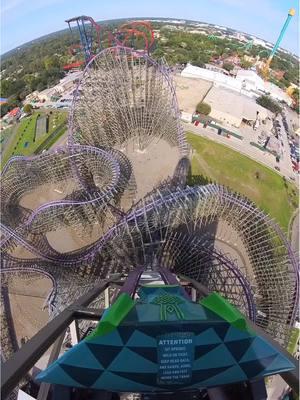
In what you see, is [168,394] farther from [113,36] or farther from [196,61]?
[196,61]

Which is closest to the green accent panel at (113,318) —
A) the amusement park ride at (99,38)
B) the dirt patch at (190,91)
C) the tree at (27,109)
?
the amusement park ride at (99,38)

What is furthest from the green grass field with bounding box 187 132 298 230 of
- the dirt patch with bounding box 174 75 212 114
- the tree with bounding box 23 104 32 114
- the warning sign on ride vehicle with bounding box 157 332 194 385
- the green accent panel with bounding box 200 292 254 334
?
the warning sign on ride vehicle with bounding box 157 332 194 385

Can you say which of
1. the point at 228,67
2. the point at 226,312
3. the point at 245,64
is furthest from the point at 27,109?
the point at 245,64

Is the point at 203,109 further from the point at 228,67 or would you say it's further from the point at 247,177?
the point at 228,67

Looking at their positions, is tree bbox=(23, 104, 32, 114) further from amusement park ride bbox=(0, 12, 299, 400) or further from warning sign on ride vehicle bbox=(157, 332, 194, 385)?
warning sign on ride vehicle bbox=(157, 332, 194, 385)

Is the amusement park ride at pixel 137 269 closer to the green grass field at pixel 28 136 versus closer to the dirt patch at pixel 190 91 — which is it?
the green grass field at pixel 28 136
